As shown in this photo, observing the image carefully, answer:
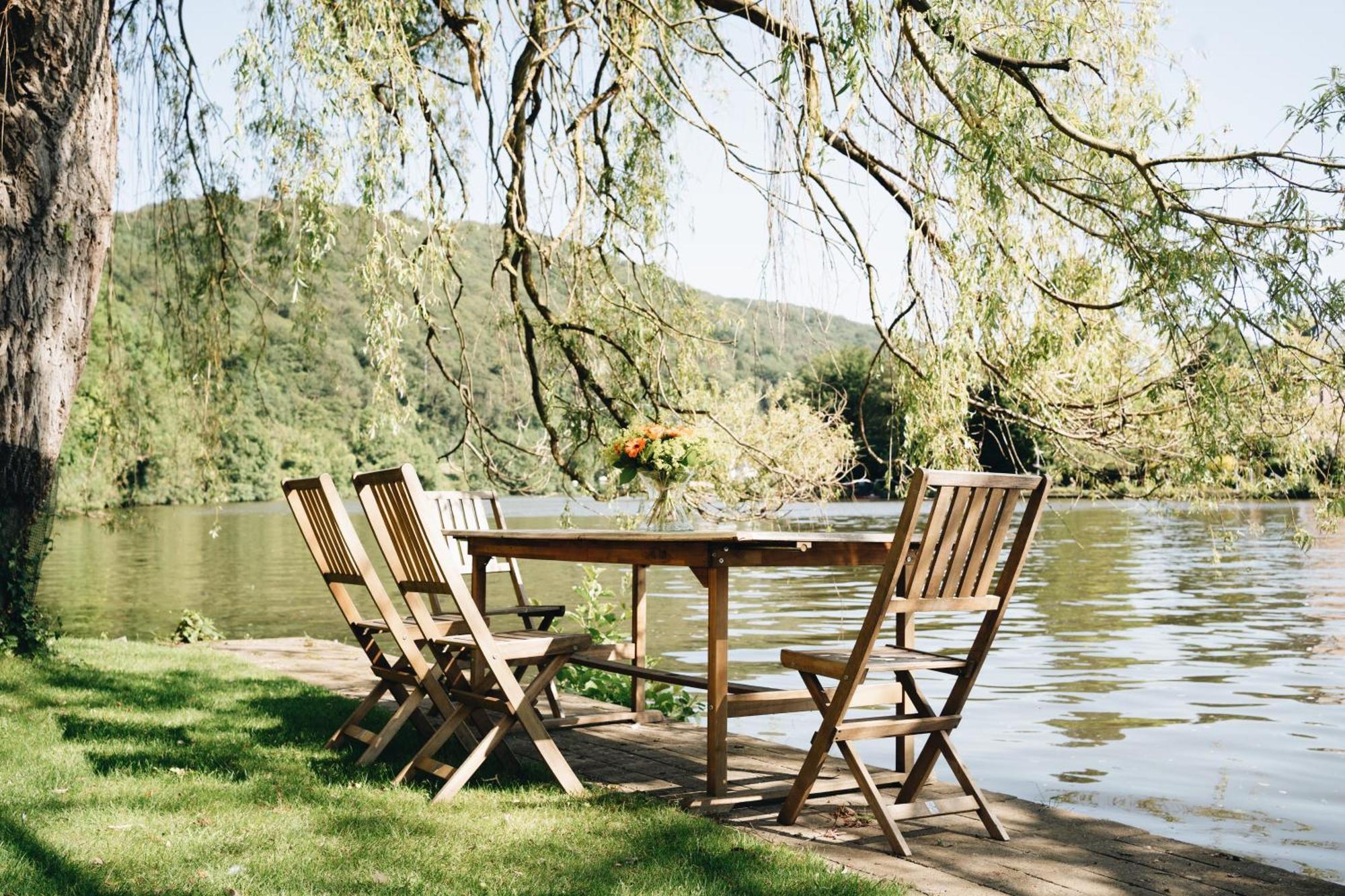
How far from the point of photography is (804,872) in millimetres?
3111

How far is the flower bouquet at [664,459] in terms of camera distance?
466 cm

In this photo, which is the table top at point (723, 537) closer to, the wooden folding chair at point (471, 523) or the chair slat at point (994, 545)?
the chair slat at point (994, 545)

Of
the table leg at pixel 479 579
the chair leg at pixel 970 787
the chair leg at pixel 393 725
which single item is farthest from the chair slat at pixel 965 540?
the table leg at pixel 479 579

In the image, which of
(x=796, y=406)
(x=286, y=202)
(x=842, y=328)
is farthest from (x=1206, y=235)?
(x=286, y=202)

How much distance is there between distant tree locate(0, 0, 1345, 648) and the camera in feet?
15.8

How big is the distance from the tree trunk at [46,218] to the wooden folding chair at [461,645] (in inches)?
118

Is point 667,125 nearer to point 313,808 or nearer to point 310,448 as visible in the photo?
point 310,448

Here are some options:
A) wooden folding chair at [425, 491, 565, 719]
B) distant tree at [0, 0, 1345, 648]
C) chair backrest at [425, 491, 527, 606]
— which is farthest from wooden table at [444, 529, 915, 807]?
distant tree at [0, 0, 1345, 648]

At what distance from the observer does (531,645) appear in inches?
159

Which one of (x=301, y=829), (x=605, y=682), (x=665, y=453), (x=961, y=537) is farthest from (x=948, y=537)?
(x=605, y=682)

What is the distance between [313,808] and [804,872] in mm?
1519

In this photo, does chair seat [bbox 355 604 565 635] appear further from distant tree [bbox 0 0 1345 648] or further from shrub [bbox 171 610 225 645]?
shrub [bbox 171 610 225 645]

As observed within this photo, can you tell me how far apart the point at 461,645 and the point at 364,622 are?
29.6 inches

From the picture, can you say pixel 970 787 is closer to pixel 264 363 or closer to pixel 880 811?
pixel 880 811
